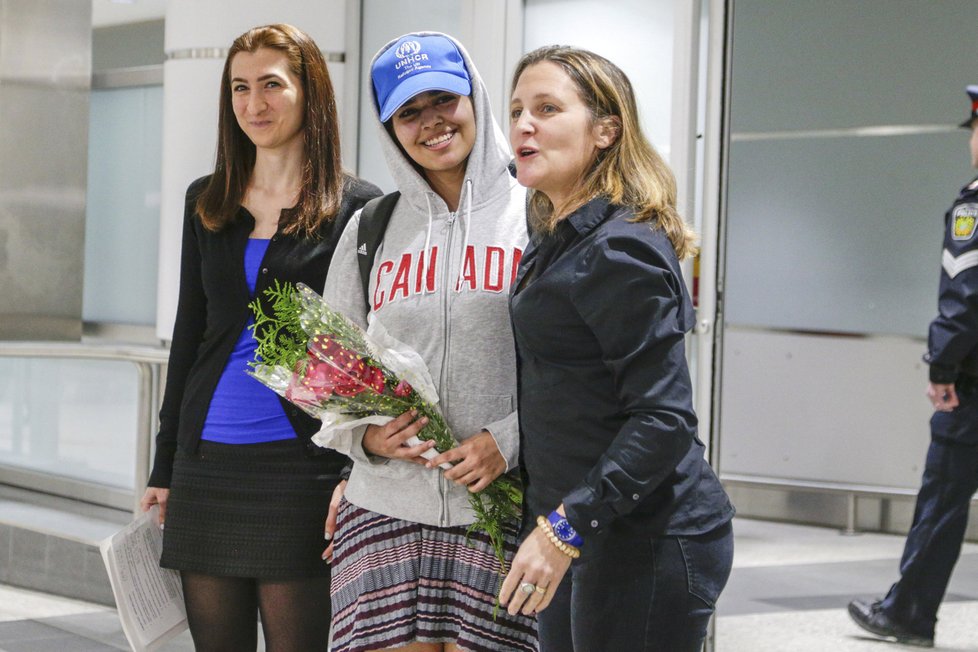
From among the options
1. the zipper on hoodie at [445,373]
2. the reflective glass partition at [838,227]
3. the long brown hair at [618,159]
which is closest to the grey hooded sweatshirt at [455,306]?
the zipper on hoodie at [445,373]

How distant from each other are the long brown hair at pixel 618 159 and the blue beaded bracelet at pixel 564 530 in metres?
0.44

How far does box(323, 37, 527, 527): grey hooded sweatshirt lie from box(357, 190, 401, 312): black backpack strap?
0.06 feet

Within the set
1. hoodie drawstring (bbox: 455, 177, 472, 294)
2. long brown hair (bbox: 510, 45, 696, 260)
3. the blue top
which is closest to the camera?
long brown hair (bbox: 510, 45, 696, 260)

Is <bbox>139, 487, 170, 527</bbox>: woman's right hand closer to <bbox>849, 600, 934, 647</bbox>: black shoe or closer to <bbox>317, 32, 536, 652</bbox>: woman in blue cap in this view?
<bbox>317, 32, 536, 652</bbox>: woman in blue cap

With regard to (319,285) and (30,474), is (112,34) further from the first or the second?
(319,285)

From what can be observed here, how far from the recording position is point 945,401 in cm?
458

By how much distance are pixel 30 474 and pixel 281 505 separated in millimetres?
4084

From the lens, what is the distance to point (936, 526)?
4691mm

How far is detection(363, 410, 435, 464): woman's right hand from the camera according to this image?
84.3 inches

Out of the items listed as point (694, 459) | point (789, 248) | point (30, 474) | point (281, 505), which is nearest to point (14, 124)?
point (30, 474)

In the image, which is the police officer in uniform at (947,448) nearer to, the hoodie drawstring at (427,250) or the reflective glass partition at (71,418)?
the hoodie drawstring at (427,250)

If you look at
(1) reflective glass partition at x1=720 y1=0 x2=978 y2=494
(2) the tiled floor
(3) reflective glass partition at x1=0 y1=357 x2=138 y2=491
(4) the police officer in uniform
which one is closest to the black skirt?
(2) the tiled floor

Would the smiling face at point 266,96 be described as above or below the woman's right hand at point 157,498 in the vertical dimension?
above

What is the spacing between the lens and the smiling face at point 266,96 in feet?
8.64
